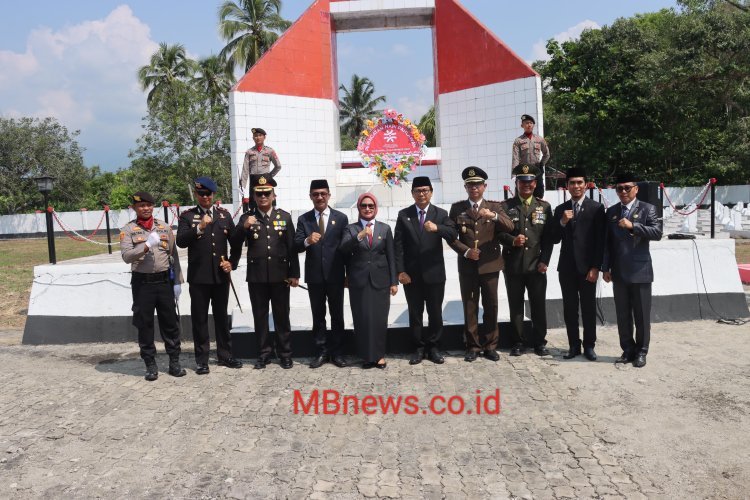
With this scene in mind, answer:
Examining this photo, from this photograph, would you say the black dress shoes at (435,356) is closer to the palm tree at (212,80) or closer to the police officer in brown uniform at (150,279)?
the police officer in brown uniform at (150,279)

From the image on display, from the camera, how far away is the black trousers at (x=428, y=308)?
206 inches

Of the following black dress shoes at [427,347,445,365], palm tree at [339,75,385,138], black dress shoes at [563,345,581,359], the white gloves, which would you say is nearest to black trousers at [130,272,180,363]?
Answer: the white gloves

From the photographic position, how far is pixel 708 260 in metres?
6.57

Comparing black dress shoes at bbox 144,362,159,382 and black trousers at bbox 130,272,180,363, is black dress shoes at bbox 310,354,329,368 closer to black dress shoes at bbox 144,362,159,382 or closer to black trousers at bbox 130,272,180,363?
black trousers at bbox 130,272,180,363

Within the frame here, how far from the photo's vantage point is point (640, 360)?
A: 4918mm

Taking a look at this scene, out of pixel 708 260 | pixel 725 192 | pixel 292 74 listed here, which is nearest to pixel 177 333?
pixel 708 260

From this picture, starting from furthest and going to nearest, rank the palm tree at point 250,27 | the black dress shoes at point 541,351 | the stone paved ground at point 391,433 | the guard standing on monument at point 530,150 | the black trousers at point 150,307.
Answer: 1. the palm tree at point 250,27
2. the guard standing on monument at point 530,150
3. the black dress shoes at point 541,351
4. the black trousers at point 150,307
5. the stone paved ground at point 391,433

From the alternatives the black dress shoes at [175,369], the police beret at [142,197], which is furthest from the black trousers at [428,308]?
the police beret at [142,197]

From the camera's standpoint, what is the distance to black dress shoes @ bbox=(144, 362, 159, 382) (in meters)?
4.90

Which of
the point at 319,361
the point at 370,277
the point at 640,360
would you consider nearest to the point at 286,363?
the point at 319,361

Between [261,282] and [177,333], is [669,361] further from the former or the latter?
[177,333]

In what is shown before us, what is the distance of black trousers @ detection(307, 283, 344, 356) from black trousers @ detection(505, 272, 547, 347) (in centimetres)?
159

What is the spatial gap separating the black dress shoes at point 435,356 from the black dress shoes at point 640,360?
5.36 ft

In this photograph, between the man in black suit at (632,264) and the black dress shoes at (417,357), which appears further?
the black dress shoes at (417,357)
